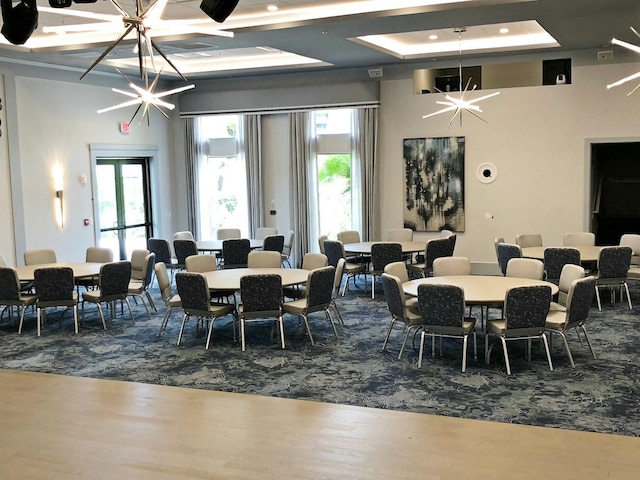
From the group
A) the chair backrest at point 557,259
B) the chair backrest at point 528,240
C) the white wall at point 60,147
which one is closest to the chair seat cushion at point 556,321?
the chair backrest at point 557,259

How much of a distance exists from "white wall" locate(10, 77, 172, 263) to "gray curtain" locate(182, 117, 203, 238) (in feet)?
4.68

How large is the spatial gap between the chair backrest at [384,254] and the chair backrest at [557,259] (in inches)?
79.1

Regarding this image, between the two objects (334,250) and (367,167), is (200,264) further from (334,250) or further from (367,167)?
(367,167)

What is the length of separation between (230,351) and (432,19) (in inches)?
173

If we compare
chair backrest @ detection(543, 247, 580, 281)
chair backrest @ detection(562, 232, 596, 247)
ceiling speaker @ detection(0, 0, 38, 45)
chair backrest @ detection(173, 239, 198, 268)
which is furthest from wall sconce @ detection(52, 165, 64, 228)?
chair backrest @ detection(562, 232, 596, 247)

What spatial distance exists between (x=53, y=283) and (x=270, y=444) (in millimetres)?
4429

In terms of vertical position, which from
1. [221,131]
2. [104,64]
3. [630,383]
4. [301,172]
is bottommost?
[630,383]

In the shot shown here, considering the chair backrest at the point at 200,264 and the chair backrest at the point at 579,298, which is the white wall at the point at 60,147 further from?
the chair backrest at the point at 579,298

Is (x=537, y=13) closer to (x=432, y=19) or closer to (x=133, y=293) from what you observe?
(x=432, y=19)

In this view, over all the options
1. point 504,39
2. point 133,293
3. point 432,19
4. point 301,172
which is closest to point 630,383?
point 432,19

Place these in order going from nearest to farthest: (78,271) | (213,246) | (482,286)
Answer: (482,286), (78,271), (213,246)

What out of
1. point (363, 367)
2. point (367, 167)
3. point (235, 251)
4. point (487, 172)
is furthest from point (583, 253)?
point (235, 251)

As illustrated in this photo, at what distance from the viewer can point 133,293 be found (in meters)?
8.91

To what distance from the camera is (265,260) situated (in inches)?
353
